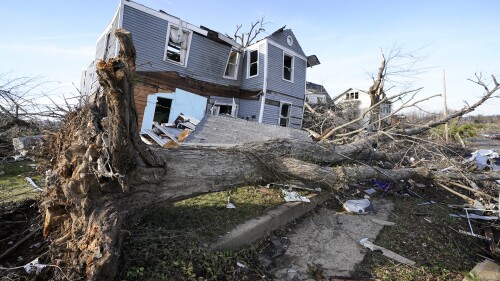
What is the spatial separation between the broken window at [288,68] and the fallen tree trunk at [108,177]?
421 inches

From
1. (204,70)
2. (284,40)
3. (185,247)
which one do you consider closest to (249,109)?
(204,70)

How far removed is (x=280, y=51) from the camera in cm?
1273

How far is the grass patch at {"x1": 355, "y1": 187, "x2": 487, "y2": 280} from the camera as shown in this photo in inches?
123

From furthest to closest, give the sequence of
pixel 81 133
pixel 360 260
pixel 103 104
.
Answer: pixel 360 260 < pixel 103 104 < pixel 81 133

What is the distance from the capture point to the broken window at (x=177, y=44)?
10.3 meters

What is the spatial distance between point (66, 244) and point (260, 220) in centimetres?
222

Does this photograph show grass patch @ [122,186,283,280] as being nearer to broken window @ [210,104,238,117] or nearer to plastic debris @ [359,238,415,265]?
plastic debris @ [359,238,415,265]

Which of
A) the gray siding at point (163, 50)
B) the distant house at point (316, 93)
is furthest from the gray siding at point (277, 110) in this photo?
the distant house at point (316, 93)

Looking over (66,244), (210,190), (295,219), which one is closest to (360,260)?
(295,219)

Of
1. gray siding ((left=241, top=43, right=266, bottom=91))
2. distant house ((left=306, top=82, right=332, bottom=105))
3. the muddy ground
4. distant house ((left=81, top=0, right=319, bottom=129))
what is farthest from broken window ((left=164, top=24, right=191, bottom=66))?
distant house ((left=306, top=82, right=332, bottom=105))

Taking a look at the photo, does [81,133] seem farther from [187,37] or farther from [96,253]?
[187,37]

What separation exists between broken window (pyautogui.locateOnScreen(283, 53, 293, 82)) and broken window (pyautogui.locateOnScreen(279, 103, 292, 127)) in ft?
4.43

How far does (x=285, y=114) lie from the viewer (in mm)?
13758

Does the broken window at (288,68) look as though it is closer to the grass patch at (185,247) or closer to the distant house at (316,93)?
the distant house at (316,93)
